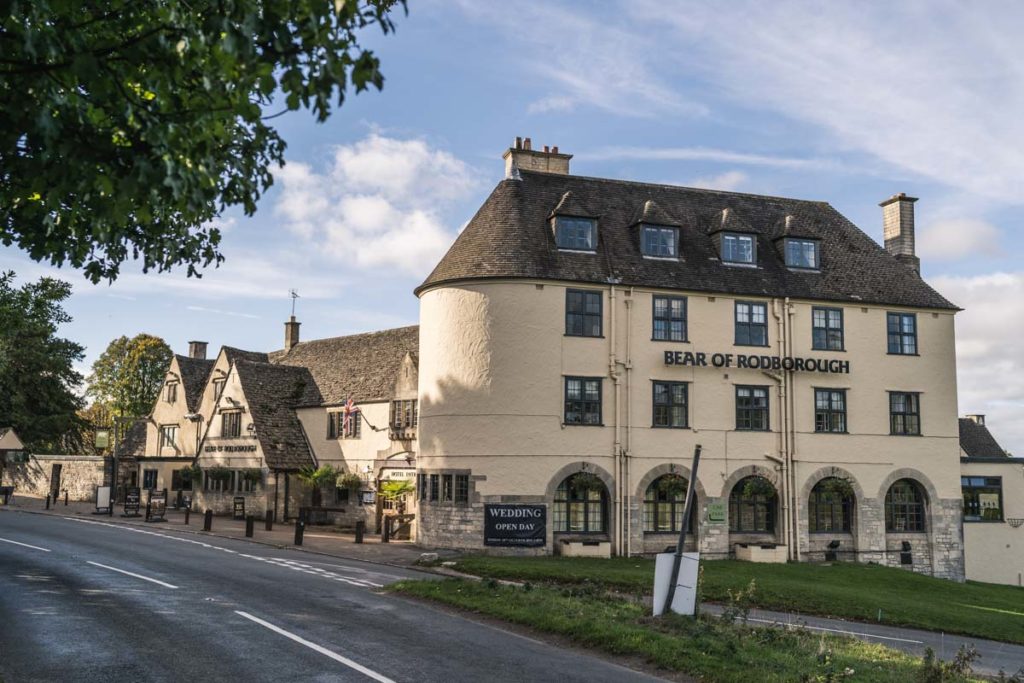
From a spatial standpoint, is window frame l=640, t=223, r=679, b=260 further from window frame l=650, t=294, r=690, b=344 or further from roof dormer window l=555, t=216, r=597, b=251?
roof dormer window l=555, t=216, r=597, b=251

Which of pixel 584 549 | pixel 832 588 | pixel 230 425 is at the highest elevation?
pixel 230 425

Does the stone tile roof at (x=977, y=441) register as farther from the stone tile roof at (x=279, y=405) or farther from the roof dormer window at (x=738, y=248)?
the stone tile roof at (x=279, y=405)

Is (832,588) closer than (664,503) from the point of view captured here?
Yes

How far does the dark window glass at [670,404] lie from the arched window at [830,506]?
6.04m

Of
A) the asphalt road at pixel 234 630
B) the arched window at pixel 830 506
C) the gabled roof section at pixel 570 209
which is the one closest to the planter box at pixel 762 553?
the arched window at pixel 830 506

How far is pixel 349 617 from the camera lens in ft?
55.2

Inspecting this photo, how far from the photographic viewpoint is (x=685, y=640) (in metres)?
14.4

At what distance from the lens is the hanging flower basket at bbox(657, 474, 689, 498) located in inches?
1305

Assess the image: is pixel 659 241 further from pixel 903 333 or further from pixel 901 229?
pixel 901 229

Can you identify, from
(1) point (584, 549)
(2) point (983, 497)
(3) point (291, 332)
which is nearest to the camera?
(1) point (584, 549)

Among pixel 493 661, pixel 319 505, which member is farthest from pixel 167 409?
pixel 493 661

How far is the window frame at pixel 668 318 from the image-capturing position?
33.6 m

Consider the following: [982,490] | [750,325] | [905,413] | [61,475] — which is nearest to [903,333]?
[905,413]

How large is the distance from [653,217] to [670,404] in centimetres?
716
